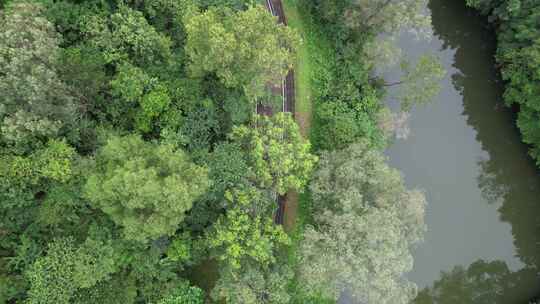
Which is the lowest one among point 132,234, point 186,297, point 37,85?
point 186,297

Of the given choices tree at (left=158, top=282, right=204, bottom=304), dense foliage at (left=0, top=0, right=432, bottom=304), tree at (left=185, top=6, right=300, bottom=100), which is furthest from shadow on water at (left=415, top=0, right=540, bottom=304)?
tree at (left=185, top=6, right=300, bottom=100)

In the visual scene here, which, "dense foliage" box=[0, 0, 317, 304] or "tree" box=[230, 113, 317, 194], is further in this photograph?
"tree" box=[230, 113, 317, 194]

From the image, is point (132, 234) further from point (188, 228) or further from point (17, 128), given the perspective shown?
point (17, 128)

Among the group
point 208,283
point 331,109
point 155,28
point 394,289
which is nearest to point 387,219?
point 394,289

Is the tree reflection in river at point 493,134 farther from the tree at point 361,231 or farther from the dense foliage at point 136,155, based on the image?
the dense foliage at point 136,155

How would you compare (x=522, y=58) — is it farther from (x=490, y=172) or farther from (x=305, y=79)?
(x=305, y=79)

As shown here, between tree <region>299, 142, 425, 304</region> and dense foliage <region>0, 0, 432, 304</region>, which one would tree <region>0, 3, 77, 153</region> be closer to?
dense foliage <region>0, 0, 432, 304</region>
